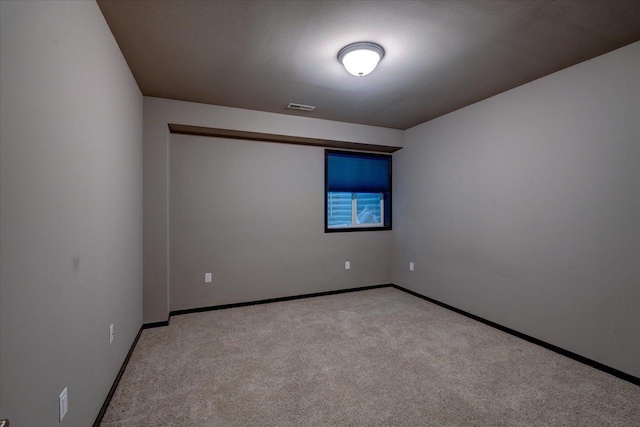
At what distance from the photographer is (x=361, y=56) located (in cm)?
227

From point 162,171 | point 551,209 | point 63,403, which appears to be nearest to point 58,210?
point 63,403

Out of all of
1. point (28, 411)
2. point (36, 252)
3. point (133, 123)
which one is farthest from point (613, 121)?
point (133, 123)

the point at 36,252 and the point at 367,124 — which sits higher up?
the point at 367,124

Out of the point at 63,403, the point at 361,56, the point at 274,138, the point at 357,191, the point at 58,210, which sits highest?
the point at 361,56

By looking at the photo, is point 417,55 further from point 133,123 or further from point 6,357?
point 6,357

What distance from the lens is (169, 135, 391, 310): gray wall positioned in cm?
367

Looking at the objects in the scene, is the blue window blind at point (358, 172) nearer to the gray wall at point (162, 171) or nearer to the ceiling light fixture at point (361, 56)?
the gray wall at point (162, 171)

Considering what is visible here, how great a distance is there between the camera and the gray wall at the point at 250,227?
367cm

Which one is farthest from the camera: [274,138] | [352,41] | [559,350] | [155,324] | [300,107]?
[274,138]

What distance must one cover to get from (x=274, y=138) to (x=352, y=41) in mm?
2018

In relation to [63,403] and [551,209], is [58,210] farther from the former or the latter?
[551,209]

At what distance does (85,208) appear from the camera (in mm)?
1638

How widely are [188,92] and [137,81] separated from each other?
1.52ft

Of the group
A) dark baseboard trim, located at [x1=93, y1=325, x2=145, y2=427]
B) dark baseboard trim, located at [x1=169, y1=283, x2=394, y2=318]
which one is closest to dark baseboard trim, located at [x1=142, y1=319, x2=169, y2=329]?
dark baseboard trim, located at [x1=169, y1=283, x2=394, y2=318]
